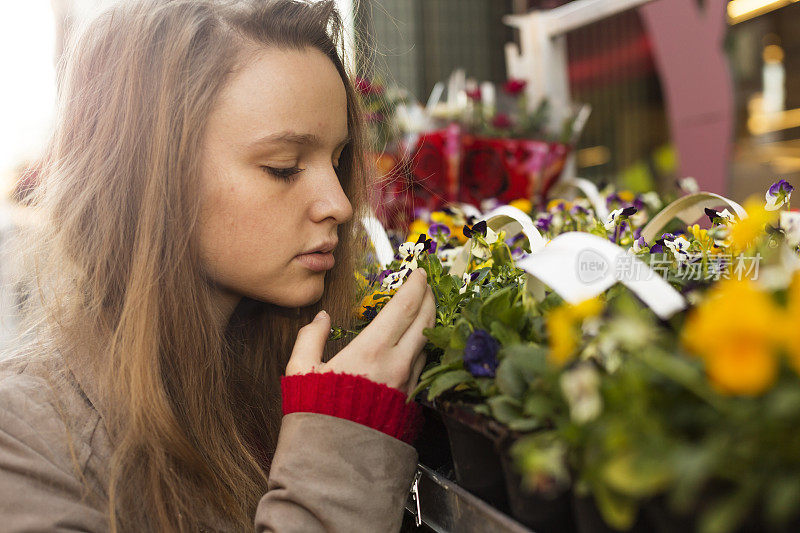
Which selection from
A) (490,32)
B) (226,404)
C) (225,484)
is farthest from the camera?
(490,32)

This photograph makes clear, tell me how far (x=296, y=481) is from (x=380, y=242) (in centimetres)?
52

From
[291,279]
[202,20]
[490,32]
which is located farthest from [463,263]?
[490,32]

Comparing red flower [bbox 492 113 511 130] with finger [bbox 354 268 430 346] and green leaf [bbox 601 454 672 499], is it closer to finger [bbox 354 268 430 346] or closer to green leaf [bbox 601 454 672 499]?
finger [bbox 354 268 430 346]

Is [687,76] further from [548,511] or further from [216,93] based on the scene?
[548,511]

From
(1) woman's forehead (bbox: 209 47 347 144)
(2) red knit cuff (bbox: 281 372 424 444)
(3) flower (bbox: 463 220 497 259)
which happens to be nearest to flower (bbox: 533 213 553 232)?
(3) flower (bbox: 463 220 497 259)

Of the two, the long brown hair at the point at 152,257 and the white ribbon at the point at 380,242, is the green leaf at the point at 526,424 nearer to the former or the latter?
the long brown hair at the point at 152,257

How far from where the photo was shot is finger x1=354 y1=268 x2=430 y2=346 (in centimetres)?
77

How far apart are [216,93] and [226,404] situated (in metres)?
0.46

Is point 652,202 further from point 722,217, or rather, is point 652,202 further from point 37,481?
point 37,481

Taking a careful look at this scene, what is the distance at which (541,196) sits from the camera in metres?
1.79

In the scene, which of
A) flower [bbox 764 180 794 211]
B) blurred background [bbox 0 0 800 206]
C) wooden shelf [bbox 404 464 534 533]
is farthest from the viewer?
blurred background [bbox 0 0 800 206]

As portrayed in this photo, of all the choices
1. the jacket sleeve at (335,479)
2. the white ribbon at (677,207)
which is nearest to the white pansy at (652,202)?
the white ribbon at (677,207)

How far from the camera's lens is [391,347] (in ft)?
2.52

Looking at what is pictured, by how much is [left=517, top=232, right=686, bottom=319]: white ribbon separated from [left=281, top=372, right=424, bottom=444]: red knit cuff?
0.27 m
